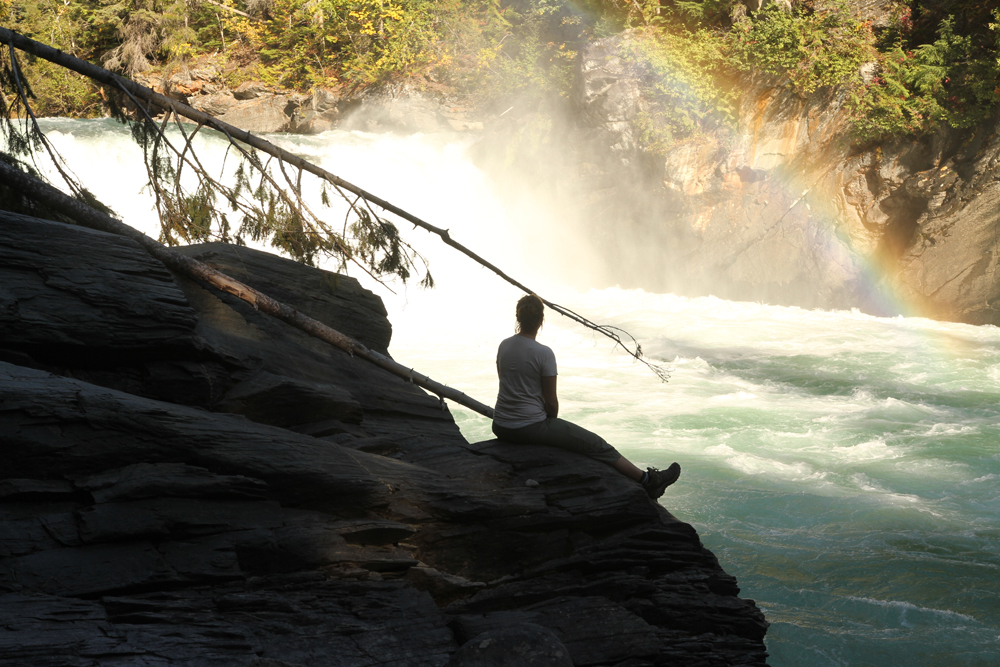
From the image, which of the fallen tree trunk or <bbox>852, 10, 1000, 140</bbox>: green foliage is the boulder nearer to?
the fallen tree trunk

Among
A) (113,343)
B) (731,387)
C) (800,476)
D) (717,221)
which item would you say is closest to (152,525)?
(113,343)

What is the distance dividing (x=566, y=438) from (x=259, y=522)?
1865 mm

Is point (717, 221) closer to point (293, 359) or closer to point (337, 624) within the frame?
point (293, 359)

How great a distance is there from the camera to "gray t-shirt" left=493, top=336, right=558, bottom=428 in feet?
14.0

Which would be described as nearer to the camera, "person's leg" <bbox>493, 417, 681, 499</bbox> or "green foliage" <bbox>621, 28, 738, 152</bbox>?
"person's leg" <bbox>493, 417, 681, 499</bbox>

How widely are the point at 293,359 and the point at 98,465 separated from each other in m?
1.85

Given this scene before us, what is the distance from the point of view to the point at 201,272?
4.94m

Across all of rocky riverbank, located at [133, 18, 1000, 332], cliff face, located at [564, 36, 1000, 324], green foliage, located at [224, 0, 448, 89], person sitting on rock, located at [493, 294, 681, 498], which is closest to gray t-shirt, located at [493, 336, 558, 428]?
person sitting on rock, located at [493, 294, 681, 498]

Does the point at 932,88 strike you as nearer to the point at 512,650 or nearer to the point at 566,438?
the point at 566,438

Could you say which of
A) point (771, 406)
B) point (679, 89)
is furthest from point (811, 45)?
point (771, 406)

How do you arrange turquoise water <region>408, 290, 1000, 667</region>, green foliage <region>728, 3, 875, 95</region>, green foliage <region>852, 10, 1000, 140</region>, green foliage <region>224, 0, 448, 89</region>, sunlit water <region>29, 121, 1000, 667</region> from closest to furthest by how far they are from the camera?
turquoise water <region>408, 290, 1000, 667</region> → sunlit water <region>29, 121, 1000, 667</region> → green foliage <region>852, 10, 1000, 140</region> → green foliage <region>728, 3, 875, 95</region> → green foliage <region>224, 0, 448, 89</region>

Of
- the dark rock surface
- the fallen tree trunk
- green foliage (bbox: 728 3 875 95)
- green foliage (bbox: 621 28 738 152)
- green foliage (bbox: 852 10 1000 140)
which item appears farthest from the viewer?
green foliage (bbox: 621 28 738 152)

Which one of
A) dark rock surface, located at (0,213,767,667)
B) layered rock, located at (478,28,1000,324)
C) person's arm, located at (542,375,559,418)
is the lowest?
dark rock surface, located at (0,213,767,667)

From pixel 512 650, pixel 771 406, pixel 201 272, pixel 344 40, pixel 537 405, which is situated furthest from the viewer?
pixel 344 40
